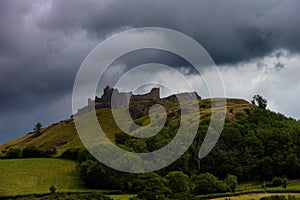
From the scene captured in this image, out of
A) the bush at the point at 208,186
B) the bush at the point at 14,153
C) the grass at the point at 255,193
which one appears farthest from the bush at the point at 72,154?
the grass at the point at 255,193

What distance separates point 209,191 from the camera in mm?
96562

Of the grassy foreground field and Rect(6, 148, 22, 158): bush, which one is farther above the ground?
Rect(6, 148, 22, 158): bush

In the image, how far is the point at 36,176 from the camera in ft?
435

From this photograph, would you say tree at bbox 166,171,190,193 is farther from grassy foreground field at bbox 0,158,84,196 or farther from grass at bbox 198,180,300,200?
grassy foreground field at bbox 0,158,84,196

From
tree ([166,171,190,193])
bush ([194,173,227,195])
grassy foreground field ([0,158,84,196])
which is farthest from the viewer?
grassy foreground field ([0,158,84,196])

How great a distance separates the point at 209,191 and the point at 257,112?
265 feet

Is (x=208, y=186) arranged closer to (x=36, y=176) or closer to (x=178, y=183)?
(x=178, y=183)

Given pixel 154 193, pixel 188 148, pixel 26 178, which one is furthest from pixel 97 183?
pixel 154 193

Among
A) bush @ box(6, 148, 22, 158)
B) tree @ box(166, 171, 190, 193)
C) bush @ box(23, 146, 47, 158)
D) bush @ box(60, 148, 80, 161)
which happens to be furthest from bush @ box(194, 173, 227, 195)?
bush @ box(6, 148, 22, 158)

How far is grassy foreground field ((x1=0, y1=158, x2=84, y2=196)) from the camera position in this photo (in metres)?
118

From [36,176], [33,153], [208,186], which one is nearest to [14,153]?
[33,153]

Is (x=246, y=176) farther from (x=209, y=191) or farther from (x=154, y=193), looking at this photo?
(x=154, y=193)

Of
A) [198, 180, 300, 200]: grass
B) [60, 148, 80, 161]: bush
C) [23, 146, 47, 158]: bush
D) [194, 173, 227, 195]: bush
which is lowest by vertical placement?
[198, 180, 300, 200]: grass

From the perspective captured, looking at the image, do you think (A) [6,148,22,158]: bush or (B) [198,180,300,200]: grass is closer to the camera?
(B) [198,180,300,200]: grass
